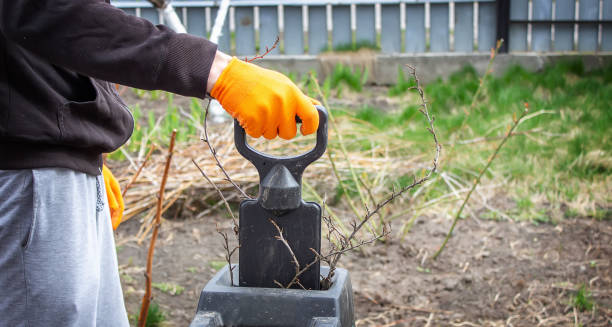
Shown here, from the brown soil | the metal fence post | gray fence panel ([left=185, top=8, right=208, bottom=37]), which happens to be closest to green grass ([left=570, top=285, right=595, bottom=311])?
the brown soil

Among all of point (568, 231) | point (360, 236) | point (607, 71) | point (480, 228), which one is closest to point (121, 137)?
point (360, 236)

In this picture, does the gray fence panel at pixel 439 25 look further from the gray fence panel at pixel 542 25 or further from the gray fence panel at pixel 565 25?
the gray fence panel at pixel 565 25

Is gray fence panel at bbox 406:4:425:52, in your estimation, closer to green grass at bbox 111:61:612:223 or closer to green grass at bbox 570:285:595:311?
green grass at bbox 111:61:612:223

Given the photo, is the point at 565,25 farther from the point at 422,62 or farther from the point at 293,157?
the point at 293,157

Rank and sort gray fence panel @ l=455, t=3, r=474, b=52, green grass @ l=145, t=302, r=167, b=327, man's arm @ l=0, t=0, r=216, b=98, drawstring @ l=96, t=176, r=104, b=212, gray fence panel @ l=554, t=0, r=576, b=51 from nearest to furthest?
man's arm @ l=0, t=0, r=216, b=98 → drawstring @ l=96, t=176, r=104, b=212 → green grass @ l=145, t=302, r=167, b=327 → gray fence panel @ l=554, t=0, r=576, b=51 → gray fence panel @ l=455, t=3, r=474, b=52

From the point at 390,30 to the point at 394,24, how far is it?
0.26 feet

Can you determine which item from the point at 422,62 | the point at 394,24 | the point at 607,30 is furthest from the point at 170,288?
the point at 607,30

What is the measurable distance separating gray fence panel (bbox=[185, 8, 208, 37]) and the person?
18.3ft

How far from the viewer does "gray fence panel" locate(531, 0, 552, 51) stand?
21.2ft

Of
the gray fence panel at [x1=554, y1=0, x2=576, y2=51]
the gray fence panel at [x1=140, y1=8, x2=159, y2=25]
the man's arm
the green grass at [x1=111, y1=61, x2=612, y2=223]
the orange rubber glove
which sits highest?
the gray fence panel at [x1=140, y1=8, x2=159, y2=25]

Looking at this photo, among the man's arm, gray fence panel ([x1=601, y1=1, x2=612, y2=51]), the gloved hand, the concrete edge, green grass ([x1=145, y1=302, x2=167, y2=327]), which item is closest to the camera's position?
the man's arm

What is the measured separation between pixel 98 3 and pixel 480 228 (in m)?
2.20

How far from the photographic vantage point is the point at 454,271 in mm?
2328

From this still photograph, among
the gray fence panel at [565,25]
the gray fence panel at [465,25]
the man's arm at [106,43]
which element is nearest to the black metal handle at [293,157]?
the man's arm at [106,43]
